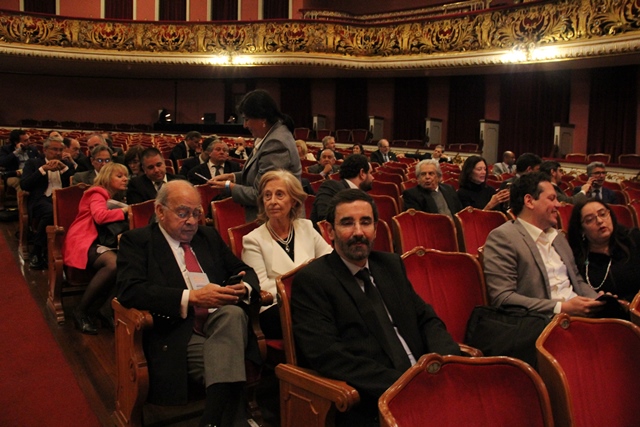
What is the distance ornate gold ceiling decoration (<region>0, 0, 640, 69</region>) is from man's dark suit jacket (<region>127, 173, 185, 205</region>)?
27.3ft

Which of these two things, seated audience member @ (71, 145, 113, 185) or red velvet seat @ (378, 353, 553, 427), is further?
seated audience member @ (71, 145, 113, 185)

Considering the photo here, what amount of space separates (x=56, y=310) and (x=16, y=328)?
24 cm

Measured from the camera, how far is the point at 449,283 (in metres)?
2.48

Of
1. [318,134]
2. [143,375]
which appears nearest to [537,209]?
[143,375]

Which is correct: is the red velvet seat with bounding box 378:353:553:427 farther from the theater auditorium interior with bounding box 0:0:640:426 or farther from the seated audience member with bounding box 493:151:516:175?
the seated audience member with bounding box 493:151:516:175

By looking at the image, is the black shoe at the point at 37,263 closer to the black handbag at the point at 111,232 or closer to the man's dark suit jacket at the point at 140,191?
the man's dark suit jacket at the point at 140,191

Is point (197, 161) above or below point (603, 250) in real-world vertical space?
above

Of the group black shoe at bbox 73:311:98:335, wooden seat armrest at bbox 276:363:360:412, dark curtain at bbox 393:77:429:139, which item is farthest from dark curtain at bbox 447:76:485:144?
wooden seat armrest at bbox 276:363:360:412

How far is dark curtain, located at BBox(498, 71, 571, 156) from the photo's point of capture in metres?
12.1

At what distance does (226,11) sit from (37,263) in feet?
44.8

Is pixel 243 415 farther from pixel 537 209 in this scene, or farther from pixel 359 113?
pixel 359 113

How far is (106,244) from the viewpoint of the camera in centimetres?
346

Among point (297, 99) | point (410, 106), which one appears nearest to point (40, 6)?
point (297, 99)

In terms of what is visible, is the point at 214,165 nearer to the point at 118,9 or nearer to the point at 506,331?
the point at 506,331
